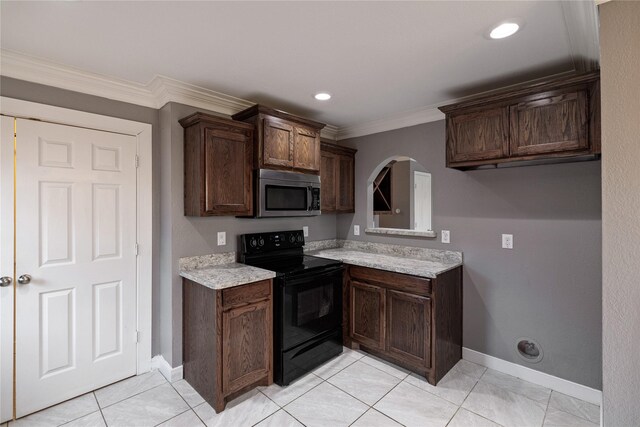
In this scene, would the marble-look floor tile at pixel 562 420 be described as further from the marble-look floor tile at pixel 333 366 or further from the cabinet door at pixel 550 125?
the cabinet door at pixel 550 125

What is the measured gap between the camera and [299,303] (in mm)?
2533

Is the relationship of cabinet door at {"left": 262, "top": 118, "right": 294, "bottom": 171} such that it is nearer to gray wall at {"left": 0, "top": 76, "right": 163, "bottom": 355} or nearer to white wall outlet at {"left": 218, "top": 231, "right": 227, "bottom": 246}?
white wall outlet at {"left": 218, "top": 231, "right": 227, "bottom": 246}

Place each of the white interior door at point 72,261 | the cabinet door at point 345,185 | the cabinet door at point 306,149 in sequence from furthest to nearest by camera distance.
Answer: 1. the cabinet door at point 345,185
2. the cabinet door at point 306,149
3. the white interior door at point 72,261

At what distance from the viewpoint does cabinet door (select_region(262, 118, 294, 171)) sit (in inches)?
105

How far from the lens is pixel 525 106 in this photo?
2180 mm

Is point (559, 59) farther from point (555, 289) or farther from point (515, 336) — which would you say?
point (515, 336)

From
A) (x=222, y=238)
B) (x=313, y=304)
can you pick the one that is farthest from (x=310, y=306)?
(x=222, y=238)

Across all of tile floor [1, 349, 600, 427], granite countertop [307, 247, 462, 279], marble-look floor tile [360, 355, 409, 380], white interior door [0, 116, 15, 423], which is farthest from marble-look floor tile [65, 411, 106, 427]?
granite countertop [307, 247, 462, 279]

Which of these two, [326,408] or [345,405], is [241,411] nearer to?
[326,408]

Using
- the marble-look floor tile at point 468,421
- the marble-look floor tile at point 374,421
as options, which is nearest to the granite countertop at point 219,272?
the marble-look floor tile at point 374,421

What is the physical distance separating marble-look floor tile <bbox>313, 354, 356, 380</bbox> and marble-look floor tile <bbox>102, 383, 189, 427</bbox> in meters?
1.05

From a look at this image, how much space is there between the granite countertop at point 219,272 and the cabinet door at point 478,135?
5.90 feet

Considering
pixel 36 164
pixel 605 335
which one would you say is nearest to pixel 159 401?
pixel 36 164

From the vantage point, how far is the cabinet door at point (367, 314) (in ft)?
9.11
